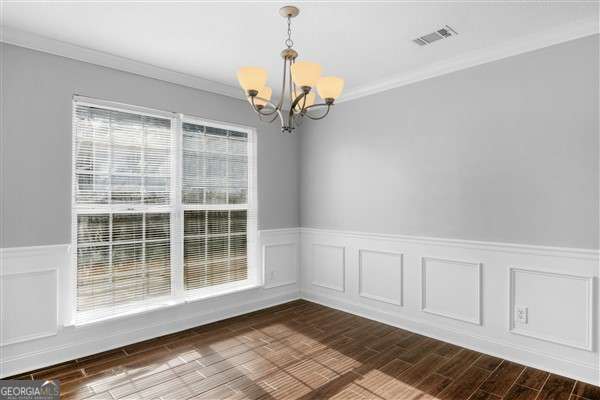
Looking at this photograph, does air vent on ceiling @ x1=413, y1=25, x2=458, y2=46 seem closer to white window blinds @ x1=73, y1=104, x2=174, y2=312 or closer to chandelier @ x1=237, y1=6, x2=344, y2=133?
chandelier @ x1=237, y1=6, x2=344, y2=133

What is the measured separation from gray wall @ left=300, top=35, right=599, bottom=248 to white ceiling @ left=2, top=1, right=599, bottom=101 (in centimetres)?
32

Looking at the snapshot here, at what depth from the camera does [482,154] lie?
10.1 ft

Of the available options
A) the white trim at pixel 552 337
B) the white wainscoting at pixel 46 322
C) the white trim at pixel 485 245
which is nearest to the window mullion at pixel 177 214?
the white wainscoting at pixel 46 322

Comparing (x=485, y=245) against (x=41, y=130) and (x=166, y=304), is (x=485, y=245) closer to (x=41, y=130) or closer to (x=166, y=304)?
(x=166, y=304)

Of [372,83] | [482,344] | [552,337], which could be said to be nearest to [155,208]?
[372,83]

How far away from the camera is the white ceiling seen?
2363mm

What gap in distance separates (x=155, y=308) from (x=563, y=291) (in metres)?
3.52

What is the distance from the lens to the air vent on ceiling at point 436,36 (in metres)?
2.68

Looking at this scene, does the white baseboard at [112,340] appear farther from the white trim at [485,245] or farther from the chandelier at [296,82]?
the chandelier at [296,82]

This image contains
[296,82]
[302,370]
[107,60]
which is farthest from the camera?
[107,60]

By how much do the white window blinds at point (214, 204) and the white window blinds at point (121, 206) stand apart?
0.22 m

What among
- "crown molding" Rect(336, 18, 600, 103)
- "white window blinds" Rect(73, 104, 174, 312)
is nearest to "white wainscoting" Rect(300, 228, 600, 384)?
"crown molding" Rect(336, 18, 600, 103)

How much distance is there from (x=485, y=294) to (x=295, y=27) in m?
2.73

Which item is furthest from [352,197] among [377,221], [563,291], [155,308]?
[155,308]
